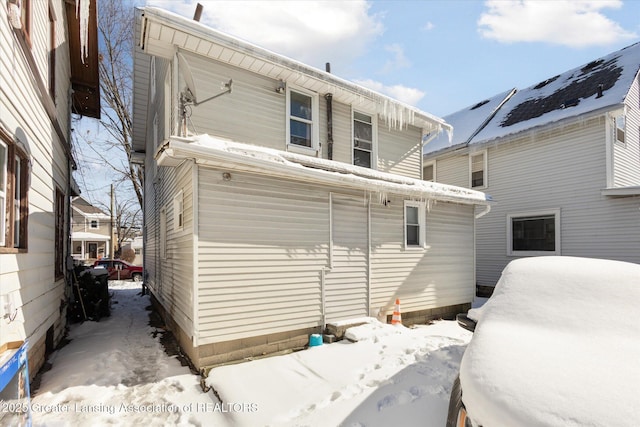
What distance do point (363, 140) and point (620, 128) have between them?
9403 millimetres

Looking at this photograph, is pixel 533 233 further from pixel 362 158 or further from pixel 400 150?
pixel 362 158

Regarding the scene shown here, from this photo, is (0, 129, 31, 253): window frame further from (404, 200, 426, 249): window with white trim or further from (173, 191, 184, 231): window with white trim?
(404, 200, 426, 249): window with white trim

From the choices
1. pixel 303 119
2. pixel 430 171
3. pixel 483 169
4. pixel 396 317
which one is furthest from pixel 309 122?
pixel 430 171

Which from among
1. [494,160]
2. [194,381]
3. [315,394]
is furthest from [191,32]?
[494,160]

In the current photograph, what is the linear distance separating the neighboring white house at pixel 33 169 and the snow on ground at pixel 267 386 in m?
0.87

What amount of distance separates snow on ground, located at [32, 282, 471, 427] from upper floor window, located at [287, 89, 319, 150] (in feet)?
13.8

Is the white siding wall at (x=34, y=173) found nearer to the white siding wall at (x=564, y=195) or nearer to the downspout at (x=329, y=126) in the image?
the downspout at (x=329, y=126)

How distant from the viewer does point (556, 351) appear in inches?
94.4

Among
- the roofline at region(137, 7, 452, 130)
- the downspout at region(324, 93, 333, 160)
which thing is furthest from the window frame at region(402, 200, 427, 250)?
the roofline at region(137, 7, 452, 130)

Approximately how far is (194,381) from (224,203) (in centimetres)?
273

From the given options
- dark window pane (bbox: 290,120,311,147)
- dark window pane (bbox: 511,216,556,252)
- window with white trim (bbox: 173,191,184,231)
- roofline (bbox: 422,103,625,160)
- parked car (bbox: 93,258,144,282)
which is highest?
roofline (bbox: 422,103,625,160)

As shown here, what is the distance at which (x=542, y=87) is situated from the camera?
14.7 meters

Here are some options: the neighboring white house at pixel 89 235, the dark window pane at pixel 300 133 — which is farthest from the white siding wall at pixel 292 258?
the neighboring white house at pixel 89 235

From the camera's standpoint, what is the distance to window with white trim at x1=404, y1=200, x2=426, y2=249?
8328mm
